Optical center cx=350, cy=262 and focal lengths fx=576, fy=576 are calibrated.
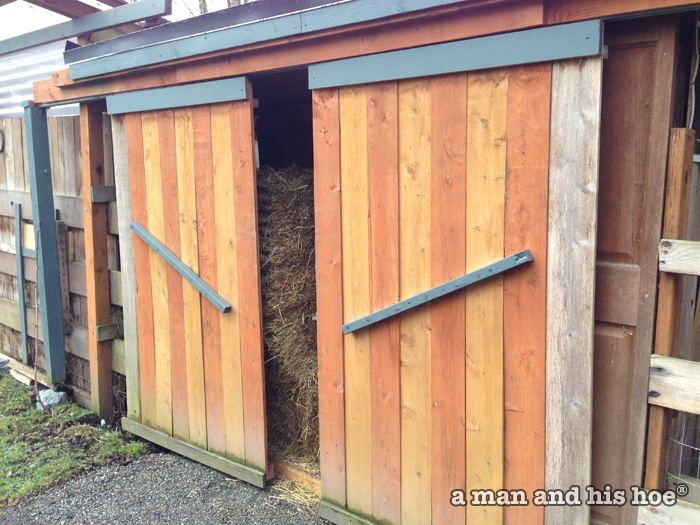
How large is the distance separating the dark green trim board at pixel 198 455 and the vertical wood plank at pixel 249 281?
0.23ft

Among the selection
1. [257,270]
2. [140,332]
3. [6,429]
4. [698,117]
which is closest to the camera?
[698,117]

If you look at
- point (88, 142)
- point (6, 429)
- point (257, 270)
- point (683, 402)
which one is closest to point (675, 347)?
point (683, 402)

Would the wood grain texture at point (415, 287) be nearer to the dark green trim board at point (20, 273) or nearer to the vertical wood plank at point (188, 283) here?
the vertical wood plank at point (188, 283)

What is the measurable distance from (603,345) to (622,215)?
1.71ft

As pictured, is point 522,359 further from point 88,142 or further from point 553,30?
point 88,142

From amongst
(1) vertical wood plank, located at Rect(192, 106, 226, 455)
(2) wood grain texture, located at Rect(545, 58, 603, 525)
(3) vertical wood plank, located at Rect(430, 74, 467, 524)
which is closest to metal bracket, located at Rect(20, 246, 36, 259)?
(1) vertical wood plank, located at Rect(192, 106, 226, 455)

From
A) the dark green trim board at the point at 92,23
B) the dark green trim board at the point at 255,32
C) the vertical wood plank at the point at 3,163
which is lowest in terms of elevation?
the vertical wood plank at the point at 3,163

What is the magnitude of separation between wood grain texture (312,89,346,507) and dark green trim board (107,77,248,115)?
598 mm

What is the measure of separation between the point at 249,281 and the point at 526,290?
1684 mm

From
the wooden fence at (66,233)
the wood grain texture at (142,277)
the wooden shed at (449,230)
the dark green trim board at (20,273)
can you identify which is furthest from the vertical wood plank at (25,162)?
the wooden shed at (449,230)

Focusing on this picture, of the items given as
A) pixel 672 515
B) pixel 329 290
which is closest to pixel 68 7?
pixel 329 290

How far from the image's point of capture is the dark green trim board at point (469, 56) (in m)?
2.08

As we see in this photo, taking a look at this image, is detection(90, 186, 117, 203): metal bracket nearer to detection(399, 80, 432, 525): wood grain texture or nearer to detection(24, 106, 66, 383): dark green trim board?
detection(24, 106, 66, 383): dark green trim board

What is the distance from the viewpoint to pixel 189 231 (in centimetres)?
369
